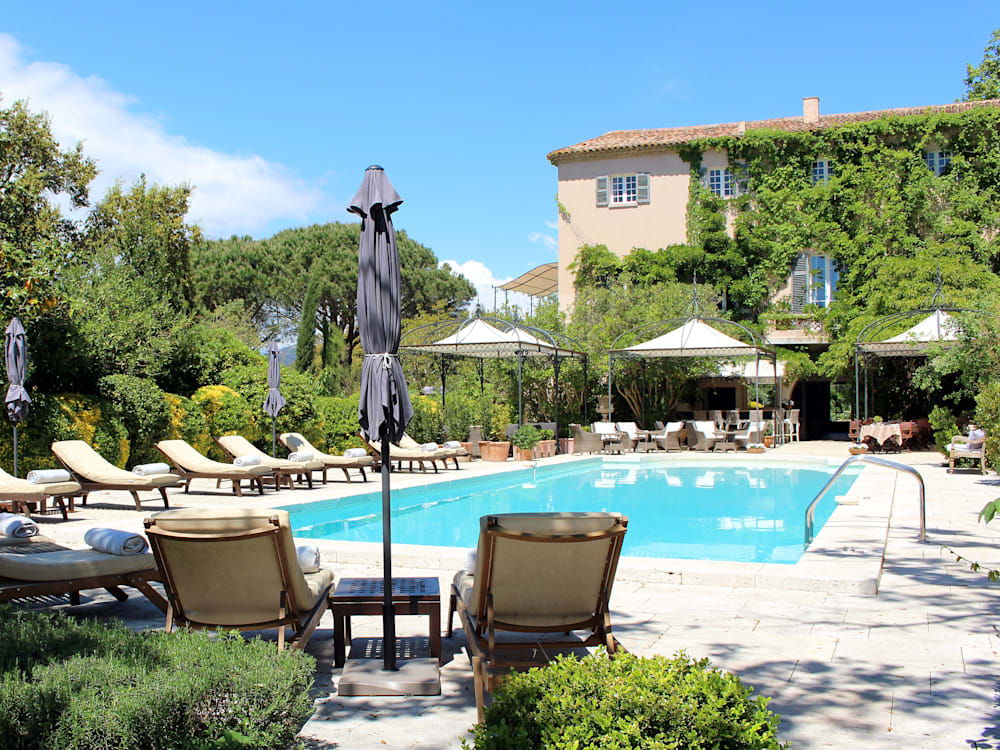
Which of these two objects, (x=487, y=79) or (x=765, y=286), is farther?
(x=765, y=286)

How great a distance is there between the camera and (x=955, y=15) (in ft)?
57.2

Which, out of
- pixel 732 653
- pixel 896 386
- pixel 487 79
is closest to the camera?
pixel 732 653

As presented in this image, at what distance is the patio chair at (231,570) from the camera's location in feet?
12.6

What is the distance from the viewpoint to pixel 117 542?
5.03 meters

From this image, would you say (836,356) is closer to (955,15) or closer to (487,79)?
(955,15)

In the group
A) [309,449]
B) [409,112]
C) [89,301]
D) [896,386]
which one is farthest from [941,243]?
[89,301]

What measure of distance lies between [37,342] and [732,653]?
38.6 feet

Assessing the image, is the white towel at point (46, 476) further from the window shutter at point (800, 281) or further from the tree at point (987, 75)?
the tree at point (987, 75)

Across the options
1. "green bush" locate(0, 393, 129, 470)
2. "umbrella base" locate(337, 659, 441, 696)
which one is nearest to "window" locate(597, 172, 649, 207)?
"green bush" locate(0, 393, 129, 470)

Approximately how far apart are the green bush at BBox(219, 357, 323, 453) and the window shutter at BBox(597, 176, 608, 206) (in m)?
16.0

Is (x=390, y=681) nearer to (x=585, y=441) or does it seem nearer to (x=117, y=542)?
(x=117, y=542)

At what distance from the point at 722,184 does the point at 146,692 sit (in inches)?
1092

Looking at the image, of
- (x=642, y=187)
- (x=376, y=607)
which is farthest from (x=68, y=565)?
(x=642, y=187)

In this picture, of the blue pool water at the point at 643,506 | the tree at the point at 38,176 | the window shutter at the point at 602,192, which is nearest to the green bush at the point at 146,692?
the blue pool water at the point at 643,506
